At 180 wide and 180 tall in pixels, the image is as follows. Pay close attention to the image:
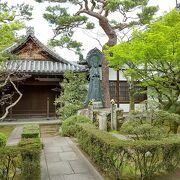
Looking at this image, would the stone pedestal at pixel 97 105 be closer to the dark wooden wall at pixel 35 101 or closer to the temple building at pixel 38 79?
the temple building at pixel 38 79

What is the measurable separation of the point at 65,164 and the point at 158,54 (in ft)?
14.9

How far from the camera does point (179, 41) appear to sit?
8.33 m

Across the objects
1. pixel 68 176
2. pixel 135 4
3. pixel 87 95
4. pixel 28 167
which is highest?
pixel 135 4

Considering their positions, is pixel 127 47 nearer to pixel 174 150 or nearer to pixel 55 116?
pixel 174 150

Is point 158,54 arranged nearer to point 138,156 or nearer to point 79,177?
point 138,156

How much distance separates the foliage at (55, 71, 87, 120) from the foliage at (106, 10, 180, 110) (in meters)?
5.25

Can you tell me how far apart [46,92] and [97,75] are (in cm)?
594

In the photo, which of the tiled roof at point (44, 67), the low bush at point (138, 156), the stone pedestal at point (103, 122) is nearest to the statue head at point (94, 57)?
the tiled roof at point (44, 67)

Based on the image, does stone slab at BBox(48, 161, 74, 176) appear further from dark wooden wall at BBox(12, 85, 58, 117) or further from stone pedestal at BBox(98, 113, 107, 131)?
dark wooden wall at BBox(12, 85, 58, 117)

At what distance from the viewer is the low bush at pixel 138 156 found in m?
Result: 5.89

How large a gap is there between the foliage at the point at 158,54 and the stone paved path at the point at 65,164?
386 centimetres

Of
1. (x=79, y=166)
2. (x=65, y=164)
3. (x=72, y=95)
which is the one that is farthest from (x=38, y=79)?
(x=79, y=166)

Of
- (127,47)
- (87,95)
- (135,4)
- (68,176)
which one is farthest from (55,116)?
(68,176)

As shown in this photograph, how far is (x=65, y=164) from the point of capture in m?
7.51
